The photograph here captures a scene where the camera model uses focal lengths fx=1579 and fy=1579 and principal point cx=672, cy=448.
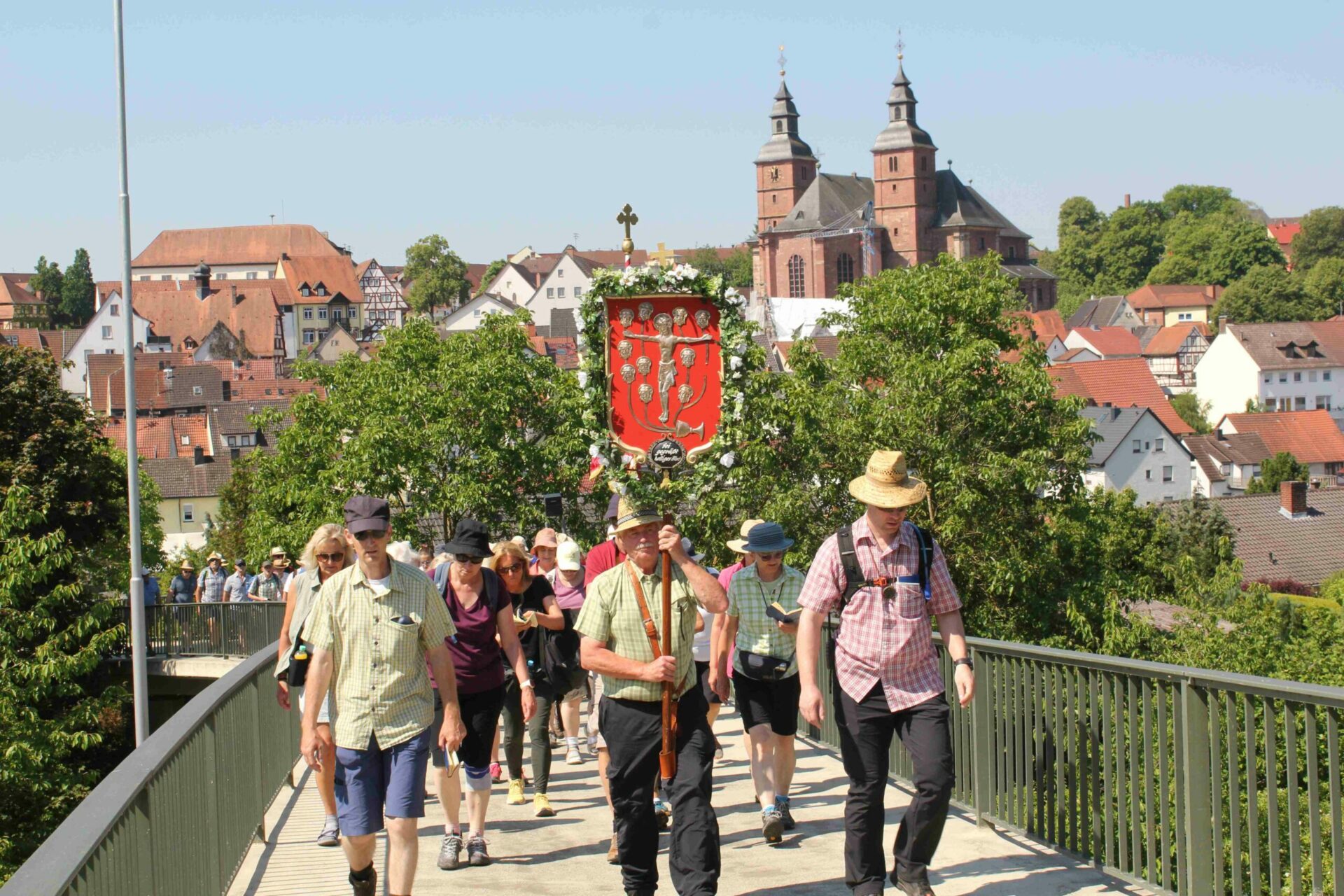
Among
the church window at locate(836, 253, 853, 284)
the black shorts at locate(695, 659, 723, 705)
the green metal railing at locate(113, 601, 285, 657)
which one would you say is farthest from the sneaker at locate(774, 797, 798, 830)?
the church window at locate(836, 253, 853, 284)

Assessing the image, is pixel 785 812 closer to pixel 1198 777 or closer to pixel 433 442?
pixel 1198 777

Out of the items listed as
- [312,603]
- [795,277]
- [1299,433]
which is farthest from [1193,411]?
[312,603]

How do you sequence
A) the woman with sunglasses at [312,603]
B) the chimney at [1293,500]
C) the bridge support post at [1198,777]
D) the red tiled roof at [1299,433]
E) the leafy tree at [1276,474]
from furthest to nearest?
the red tiled roof at [1299,433]
the leafy tree at [1276,474]
the chimney at [1293,500]
the woman with sunglasses at [312,603]
the bridge support post at [1198,777]

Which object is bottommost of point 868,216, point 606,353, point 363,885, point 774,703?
point 363,885

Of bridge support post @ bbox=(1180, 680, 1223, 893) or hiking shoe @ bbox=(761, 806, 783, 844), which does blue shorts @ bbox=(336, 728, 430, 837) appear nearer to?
hiking shoe @ bbox=(761, 806, 783, 844)

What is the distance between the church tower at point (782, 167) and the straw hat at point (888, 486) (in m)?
154

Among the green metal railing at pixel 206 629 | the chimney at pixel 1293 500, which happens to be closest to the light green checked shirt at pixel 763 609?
the green metal railing at pixel 206 629

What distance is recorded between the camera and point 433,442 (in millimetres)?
42062

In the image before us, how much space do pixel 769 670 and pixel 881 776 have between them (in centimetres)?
178

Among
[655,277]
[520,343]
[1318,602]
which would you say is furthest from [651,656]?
[1318,602]

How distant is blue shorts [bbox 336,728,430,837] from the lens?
5.75 metres

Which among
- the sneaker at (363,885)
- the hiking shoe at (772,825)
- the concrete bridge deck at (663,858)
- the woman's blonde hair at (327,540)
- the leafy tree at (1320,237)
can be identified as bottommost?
the concrete bridge deck at (663,858)

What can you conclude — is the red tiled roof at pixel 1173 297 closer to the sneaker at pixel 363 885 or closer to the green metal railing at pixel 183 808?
the green metal railing at pixel 183 808

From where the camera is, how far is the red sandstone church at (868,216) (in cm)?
15000
